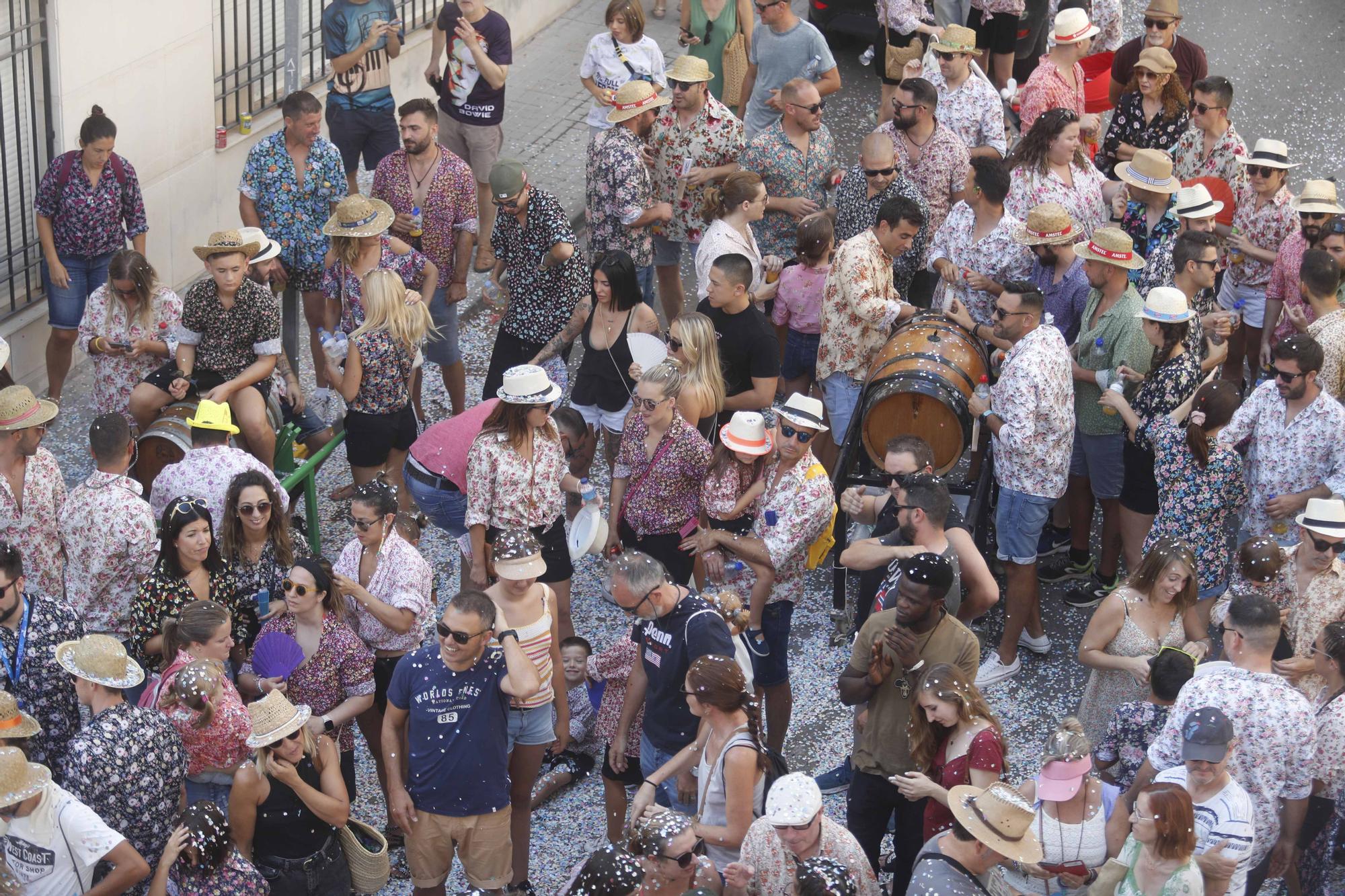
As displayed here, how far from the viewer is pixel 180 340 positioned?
7.74 metres

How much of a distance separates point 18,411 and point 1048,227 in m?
5.28

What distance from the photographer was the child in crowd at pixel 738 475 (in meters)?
6.93

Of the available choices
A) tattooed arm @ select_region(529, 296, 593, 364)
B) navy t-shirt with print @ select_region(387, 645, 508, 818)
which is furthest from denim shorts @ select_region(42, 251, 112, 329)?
navy t-shirt with print @ select_region(387, 645, 508, 818)

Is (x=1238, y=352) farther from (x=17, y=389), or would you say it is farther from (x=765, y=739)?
(x=17, y=389)

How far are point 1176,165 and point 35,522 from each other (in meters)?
7.11

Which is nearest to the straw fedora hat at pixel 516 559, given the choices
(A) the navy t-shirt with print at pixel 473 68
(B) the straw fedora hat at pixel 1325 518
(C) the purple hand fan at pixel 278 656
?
(C) the purple hand fan at pixel 278 656

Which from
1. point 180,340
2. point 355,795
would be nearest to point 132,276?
point 180,340

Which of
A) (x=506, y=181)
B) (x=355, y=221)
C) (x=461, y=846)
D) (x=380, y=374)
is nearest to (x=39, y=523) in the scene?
(x=380, y=374)

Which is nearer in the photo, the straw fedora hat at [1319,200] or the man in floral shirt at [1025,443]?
the man in floral shirt at [1025,443]

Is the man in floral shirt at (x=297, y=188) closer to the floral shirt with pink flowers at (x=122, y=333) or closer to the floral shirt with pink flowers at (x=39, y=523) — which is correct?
the floral shirt with pink flowers at (x=122, y=333)

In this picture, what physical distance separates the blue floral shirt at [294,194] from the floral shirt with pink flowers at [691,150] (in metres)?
2.01

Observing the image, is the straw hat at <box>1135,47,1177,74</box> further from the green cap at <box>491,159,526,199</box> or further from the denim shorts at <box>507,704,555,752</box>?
the denim shorts at <box>507,704,555,752</box>

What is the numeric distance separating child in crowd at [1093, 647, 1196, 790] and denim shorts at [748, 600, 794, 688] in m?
1.42

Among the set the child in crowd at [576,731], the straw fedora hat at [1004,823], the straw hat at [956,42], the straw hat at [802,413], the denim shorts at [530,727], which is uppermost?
the straw hat at [956,42]
